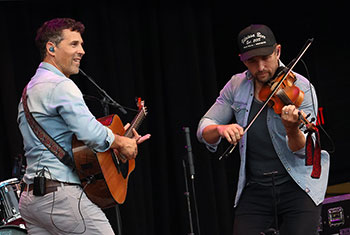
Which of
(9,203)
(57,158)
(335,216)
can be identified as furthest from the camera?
(335,216)

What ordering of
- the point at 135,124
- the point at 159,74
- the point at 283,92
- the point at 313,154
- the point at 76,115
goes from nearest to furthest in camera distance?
the point at 76,115 < the point at 313,154 < the point at 283,92 < the point at 135,124 < the point at 159,74

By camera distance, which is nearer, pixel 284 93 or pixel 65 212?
pixel 65 212

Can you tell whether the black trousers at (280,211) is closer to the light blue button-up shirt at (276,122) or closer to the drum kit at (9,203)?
the light blue button-up shirt at (276,122)

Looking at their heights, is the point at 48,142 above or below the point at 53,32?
below

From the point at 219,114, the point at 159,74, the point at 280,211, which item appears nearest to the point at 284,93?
the point at 219,114

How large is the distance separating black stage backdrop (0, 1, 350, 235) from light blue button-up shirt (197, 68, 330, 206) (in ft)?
4.48

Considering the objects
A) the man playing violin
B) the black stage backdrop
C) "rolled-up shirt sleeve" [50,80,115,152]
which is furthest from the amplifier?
"rolled-up shirt sleeve" [50,80,115,152]

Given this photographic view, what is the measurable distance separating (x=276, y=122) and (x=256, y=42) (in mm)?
474

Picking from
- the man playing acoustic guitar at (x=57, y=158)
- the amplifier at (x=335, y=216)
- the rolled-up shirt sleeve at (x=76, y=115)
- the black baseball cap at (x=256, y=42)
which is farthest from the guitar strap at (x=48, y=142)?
the amplifier at (x=335, y=216)

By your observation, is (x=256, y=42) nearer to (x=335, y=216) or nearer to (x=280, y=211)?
(x=280, y=211)

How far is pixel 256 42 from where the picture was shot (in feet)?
11.4

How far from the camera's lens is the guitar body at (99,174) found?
3287mm

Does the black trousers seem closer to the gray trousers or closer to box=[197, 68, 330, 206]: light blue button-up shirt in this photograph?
box=[197, 68, 330, 206]: light blue button-up shirt

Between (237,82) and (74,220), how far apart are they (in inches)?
52.0
